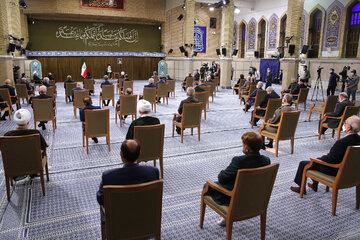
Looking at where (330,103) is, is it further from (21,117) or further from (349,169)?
(21,117)

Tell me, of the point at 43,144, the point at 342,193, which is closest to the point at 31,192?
the point at 43,144

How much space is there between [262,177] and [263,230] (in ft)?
1.90

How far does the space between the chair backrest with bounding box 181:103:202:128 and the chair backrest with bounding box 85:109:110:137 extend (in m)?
1.41

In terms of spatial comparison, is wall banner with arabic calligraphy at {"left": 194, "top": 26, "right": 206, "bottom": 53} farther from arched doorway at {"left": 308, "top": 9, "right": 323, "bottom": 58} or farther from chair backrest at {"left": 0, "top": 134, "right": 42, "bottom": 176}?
→ chair backrest at {"left": 0, "top": 134, "right": 42, "bottom": 176}

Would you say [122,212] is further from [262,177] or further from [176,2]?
[176,2]

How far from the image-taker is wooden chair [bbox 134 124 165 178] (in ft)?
11.8

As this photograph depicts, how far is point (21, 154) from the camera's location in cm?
308

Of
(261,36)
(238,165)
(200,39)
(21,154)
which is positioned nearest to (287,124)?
(238,165)

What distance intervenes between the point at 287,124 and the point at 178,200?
7.88 ft

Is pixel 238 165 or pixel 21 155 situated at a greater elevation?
pixel 238 165

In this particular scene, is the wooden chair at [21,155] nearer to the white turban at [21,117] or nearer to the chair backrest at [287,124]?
the white turban at [21,117]

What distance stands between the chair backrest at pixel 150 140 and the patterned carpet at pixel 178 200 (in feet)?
1.31

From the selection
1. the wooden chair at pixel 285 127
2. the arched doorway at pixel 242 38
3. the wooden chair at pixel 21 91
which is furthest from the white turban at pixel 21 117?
the arched doorway at pixel 242 38

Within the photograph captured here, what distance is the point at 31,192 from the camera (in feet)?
11.1
